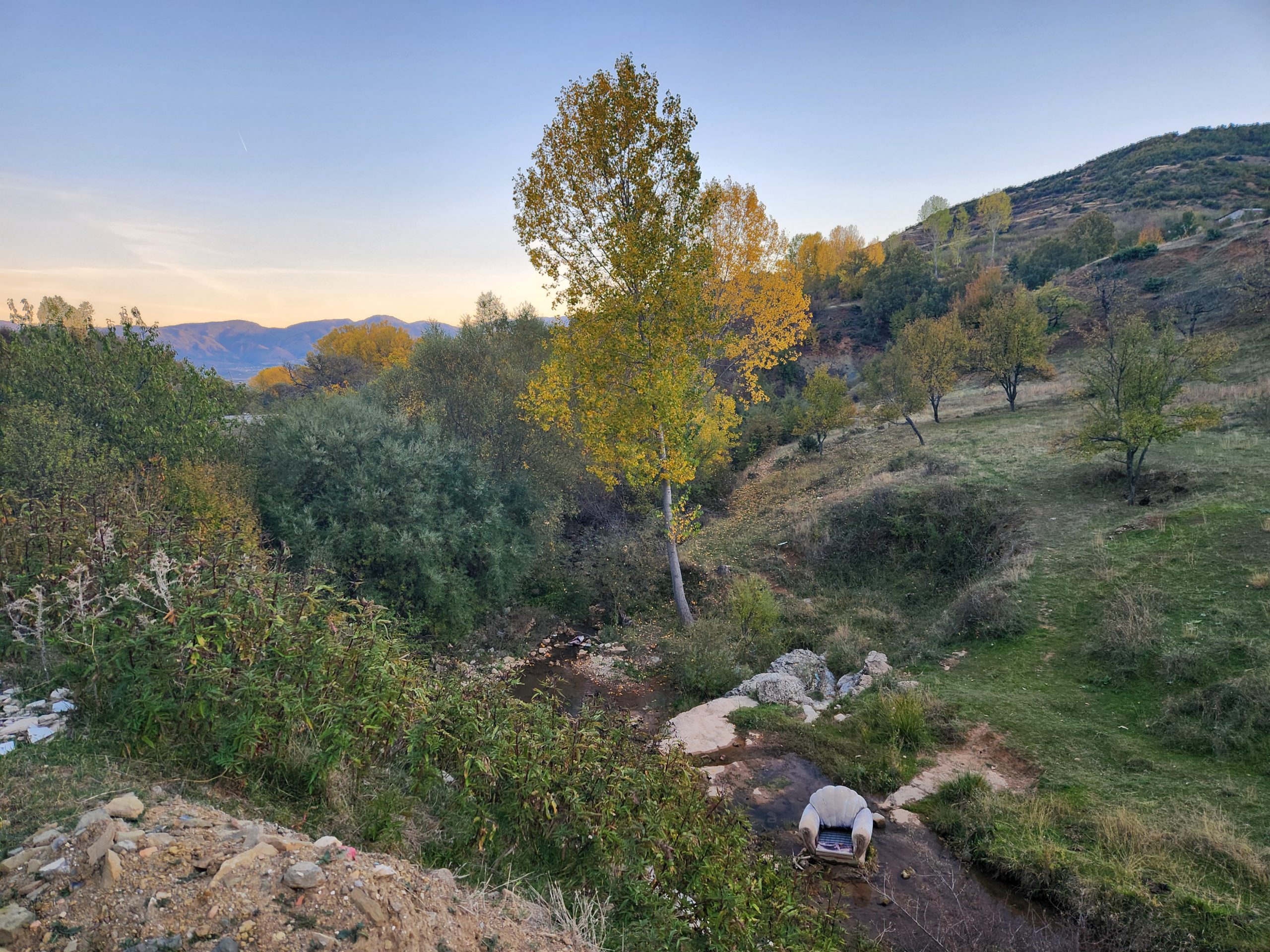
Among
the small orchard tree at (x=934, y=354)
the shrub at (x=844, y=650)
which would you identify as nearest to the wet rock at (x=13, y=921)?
the shrub at (x=844, y=650)

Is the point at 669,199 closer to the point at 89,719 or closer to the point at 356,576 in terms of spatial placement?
the point at 356,576

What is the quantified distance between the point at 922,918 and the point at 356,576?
34.6 feet

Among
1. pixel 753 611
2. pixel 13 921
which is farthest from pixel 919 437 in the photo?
pixel 13 921

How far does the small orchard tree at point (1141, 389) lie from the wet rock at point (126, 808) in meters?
17.3

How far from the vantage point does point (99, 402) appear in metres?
11.3

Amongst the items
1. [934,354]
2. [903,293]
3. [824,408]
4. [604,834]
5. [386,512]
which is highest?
[903,293]

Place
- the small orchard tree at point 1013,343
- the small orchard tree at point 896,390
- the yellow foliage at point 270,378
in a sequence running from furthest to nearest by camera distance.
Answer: the yellow foliage at point 270,378, the small orchard tree at point 1013,343, the small orchard tree at point 896,390

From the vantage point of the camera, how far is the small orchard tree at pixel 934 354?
24.2 m

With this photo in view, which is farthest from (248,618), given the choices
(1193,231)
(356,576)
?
(1193,231)

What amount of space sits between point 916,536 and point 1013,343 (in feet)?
48.2

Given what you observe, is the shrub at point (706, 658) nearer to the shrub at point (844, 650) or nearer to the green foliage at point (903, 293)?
the shrub at point (844, 650)

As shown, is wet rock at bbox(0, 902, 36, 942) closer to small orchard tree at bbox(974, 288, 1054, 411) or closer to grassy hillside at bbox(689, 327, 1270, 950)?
grassy hillside at bbox(689, 327, 1270, 950)

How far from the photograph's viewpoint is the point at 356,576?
1134 centimetres

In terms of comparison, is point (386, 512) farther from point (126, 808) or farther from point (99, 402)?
point (126, 808)
